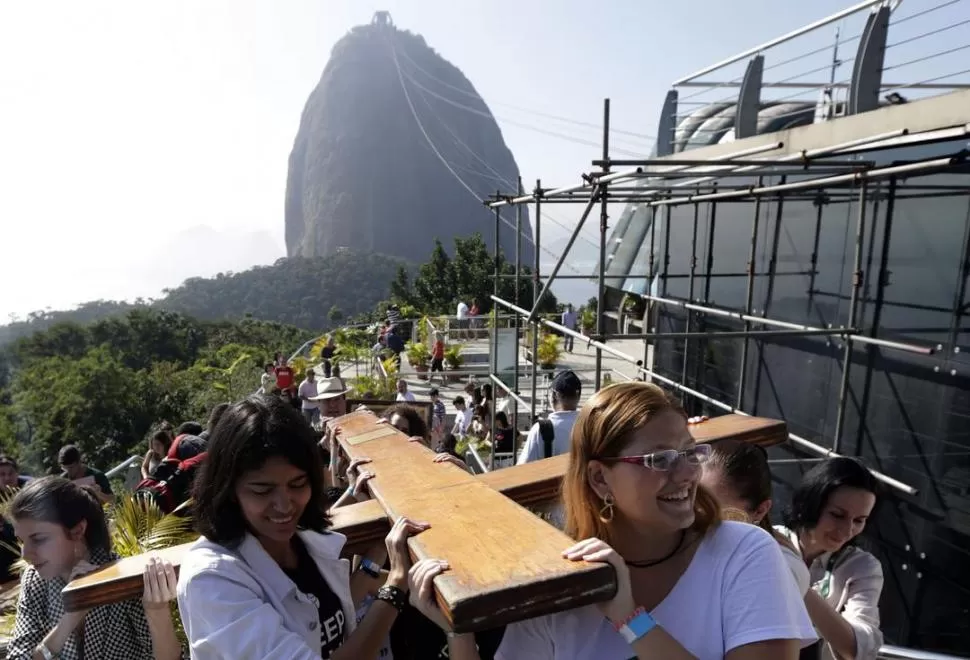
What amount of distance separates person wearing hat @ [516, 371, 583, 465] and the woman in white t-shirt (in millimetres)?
2227

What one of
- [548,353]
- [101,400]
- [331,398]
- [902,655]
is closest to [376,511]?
[902,655]

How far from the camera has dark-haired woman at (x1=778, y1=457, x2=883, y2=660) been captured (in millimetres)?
1880

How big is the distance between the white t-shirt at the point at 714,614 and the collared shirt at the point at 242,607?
49 cm

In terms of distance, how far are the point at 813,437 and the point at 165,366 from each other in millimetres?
24260

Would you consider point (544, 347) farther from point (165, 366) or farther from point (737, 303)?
point (165, 366)

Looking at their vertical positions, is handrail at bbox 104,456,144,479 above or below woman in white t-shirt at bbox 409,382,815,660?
below

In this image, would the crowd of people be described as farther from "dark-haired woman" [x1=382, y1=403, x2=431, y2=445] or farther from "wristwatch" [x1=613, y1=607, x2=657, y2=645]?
"dark-haired woman" [x1=382, y1=403, x2=431, y2=445]

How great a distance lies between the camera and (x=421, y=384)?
41.8 ft

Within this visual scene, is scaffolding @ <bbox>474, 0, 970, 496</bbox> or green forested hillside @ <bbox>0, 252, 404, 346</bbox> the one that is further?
green forested hillside @ <bbox>0, 252, 404, 346</bbox>

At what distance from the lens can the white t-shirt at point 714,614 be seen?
1.07 m

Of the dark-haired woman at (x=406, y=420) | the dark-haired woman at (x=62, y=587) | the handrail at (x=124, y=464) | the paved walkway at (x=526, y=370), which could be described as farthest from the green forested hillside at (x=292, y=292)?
the dark-haired woman at (x=62, y=587)

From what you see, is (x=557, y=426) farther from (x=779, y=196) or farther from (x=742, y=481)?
(x=779, y=196)

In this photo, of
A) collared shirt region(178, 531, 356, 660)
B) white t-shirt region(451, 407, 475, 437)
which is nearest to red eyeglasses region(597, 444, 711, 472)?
collared shirt region(178, 531, 356, 660)

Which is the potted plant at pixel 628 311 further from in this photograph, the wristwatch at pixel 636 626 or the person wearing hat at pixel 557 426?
the wristwatch at pixel 636 626
